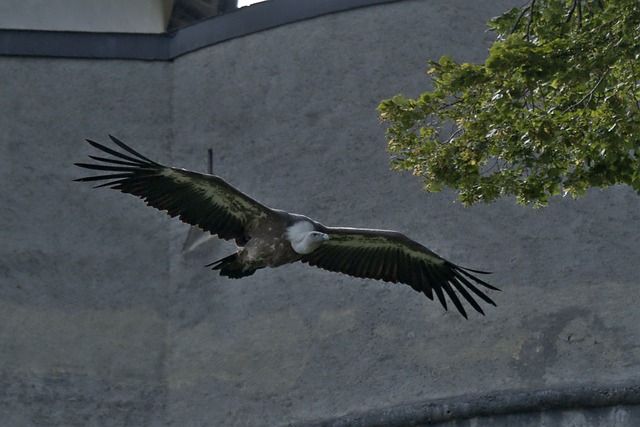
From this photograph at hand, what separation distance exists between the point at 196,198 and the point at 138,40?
6.41m

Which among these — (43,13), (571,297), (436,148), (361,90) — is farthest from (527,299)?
(43,13)

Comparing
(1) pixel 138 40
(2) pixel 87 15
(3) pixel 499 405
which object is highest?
(2) pixel 87 15

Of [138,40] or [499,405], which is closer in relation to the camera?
[499,405]

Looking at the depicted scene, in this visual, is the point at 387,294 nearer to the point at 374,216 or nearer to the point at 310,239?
the point at 374,216

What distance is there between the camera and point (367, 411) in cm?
1777

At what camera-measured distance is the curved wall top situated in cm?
2008

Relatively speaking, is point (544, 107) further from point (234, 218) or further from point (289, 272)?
point (289, 272)

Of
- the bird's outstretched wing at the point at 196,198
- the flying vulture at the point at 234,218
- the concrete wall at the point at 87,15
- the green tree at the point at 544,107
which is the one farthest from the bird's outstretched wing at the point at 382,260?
the concrete wall at the point at 87,15

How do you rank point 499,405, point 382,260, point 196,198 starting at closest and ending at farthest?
1. point 196,198
2. point 382,260
3. point 499,405

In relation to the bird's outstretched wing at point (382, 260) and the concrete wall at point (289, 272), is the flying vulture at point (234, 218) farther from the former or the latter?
the concrete wall at point (289, 272)

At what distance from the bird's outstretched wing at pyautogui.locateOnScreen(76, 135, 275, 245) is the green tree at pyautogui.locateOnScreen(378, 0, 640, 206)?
1441 millimetres

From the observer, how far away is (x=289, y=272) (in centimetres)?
1872

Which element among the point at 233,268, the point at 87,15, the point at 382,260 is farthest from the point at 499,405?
the point at 87,15

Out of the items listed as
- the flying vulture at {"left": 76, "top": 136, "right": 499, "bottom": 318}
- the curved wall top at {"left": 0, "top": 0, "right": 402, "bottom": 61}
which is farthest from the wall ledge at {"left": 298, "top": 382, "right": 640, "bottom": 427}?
the curved wall top at {"left": 0, "top": 0, "right": 402, "bottom": 61}
